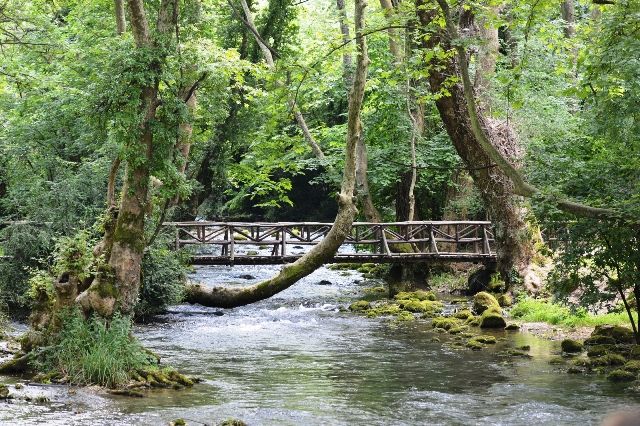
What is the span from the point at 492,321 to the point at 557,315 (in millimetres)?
1479

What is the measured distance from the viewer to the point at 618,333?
521 inches

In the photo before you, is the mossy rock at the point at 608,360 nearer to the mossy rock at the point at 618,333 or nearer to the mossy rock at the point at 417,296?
the mossy rock at the point at 618,333

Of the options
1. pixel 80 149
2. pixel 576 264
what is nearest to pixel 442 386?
pixel 576 264

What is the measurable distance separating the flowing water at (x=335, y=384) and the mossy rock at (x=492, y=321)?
72cm

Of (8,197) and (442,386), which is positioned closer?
(442,386)

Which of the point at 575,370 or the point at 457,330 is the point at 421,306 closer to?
the point at 457,330

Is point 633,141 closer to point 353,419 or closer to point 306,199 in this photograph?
point 353,419

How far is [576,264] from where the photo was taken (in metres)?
12.0

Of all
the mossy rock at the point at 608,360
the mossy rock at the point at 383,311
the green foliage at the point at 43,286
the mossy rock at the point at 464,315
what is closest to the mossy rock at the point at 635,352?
the mossy rock at the point at 608,360

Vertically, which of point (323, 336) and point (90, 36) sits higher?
point (90, 36)

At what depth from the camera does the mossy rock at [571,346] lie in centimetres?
1310

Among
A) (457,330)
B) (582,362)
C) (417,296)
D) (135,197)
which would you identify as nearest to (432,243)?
(417,296)

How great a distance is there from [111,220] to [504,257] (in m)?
11.5

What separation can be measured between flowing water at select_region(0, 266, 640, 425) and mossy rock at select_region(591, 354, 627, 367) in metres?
0.64
